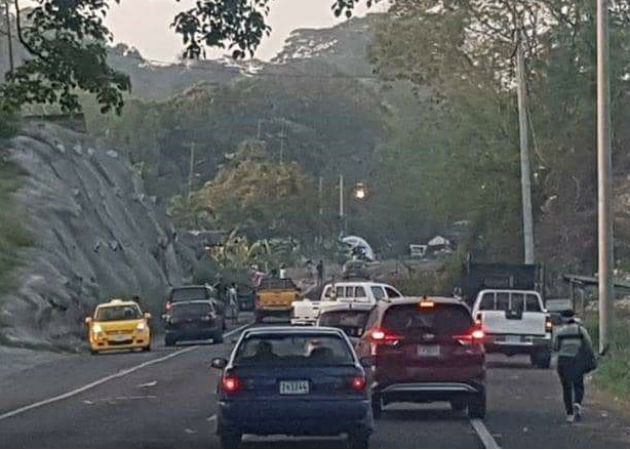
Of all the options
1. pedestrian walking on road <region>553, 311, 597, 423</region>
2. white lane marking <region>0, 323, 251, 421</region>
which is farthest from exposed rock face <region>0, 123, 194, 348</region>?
pedestrian walking on road <region>553, 311, 597, 423</region>

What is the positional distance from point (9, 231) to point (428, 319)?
1531 inches

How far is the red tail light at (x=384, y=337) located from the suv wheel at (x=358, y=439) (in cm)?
493

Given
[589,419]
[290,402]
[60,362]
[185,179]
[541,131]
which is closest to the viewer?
[290,402]

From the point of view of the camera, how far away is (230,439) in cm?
1948

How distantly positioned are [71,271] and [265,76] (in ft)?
221

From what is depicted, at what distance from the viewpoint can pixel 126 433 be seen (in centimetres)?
2228

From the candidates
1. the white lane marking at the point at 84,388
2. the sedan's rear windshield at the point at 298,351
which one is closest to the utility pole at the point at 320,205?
the white lane marking at the point at 84,388

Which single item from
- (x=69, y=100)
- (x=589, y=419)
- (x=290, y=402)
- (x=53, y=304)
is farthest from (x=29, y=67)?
(x=53, y=304)

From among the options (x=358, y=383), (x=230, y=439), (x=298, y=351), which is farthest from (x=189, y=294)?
(x=358, y=383)

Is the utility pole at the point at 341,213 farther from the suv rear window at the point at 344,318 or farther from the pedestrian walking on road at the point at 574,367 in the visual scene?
the pedestrian walking on road at the point at 574,367

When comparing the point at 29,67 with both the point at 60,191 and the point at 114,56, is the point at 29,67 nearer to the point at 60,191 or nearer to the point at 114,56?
the point at 60,191

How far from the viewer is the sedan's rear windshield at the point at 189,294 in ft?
191

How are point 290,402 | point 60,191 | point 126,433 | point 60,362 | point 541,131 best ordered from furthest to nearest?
1. point 60,191
2. point 541,131
3. point 60,362
4. point 126,433
5. point 290,402

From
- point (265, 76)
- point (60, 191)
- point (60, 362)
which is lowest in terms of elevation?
point (60, 362)
